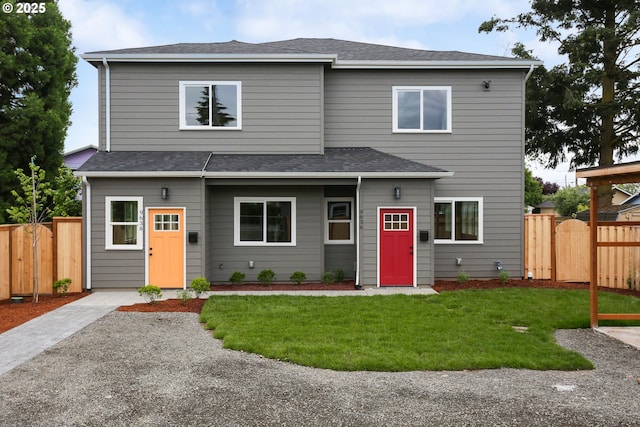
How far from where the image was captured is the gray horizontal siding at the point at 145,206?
11.6 m

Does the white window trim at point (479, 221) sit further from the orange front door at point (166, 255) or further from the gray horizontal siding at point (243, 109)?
the orange front door at point (166, 255)

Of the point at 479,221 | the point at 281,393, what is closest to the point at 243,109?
the point at 479,221

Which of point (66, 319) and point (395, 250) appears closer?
point (66, 319)

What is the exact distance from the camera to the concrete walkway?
6.64 m

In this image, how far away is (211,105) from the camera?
1295cm

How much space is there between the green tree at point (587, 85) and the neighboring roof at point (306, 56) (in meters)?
5.97

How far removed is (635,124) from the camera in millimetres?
17641

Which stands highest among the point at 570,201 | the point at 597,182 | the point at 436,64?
the point at 436,64

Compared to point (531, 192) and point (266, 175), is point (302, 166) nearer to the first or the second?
point (266, 175)

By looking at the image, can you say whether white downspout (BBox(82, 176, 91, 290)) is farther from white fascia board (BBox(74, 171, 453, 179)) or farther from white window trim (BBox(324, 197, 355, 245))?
white window trim (BBox(324, 197, 355, 245))

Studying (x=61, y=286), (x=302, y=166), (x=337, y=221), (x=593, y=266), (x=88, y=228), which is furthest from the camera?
(x=337, y=221)

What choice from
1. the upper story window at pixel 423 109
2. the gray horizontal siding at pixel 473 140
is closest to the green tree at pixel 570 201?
the gray horizontal siding at pixel 473 140

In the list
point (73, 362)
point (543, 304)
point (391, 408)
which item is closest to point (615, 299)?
point (543, 304)

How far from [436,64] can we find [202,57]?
634 centimetres
